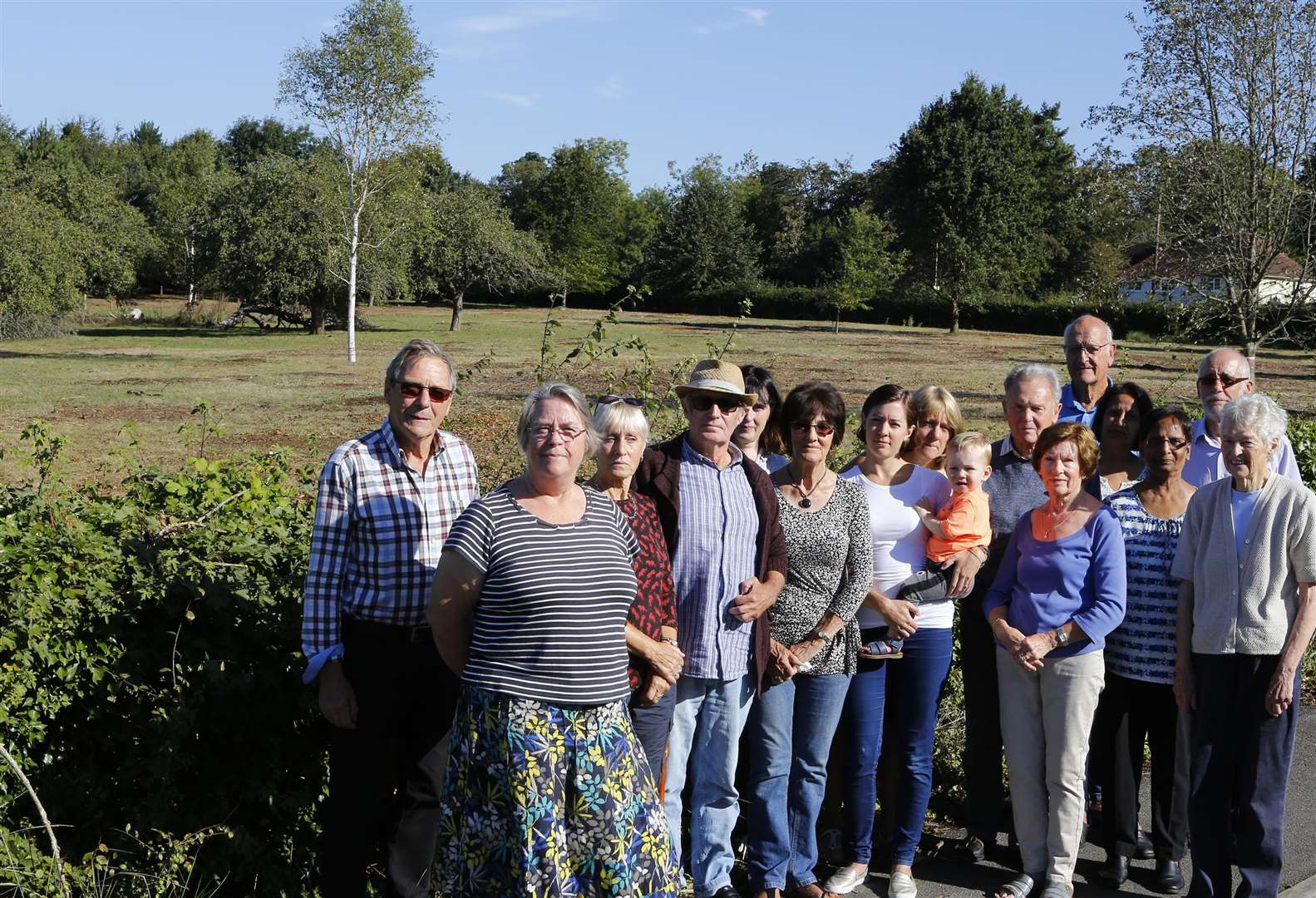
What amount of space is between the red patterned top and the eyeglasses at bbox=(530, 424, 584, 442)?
0.48 metres

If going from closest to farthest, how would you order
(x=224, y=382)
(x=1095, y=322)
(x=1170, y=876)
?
(x=1170, y=876)
(x=1095, y=322)
(x=224, y=382)

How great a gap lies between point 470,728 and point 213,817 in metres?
1.21

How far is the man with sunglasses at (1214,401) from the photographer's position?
18.2 ft

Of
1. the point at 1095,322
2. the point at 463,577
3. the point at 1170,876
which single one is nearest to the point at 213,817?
the point at 463,577

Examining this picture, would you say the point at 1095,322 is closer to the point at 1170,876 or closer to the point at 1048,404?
the point at 1048,404

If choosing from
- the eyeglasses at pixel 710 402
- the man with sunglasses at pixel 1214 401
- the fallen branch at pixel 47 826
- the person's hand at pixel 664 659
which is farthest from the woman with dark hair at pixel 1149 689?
the fallen branch at pixel 47 826

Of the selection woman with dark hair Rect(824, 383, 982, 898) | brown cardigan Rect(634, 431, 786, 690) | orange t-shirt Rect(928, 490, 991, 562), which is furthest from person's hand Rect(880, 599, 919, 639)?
brown cardigan Rect(634, 431, 786, 690)

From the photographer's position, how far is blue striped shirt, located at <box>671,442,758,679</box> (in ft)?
13.9

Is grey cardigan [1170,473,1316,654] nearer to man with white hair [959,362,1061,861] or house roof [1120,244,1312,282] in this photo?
man with white hair [959,362,1061,861]

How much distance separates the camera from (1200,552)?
4.53 metres

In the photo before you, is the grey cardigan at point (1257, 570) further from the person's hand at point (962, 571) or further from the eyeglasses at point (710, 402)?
the eyeglasses at point (710, 402)

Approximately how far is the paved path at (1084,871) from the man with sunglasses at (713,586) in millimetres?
786

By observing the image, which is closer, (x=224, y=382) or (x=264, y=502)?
(x=264, y=502)

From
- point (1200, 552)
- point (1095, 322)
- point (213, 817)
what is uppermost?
point (1095, 322)
